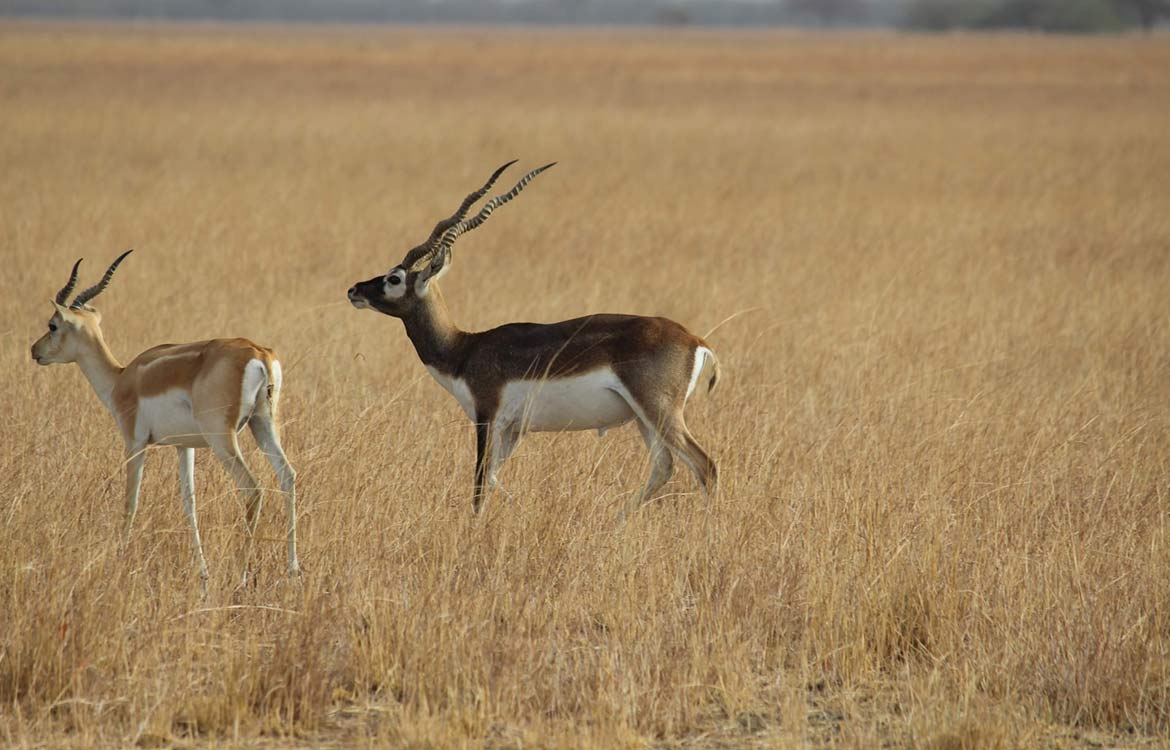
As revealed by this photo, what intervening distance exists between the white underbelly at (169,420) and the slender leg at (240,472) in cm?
8

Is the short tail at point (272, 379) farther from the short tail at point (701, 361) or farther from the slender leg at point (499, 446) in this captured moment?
the short tail at point (701, 361)

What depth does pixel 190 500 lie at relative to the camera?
5.16m

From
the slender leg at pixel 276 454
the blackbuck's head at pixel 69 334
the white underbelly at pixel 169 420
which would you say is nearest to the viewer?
the white underbelly at pixel 169 420

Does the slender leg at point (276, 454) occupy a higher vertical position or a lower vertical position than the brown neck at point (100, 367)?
lower

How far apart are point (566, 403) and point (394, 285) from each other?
0.94 metres

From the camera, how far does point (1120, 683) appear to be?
4.28m

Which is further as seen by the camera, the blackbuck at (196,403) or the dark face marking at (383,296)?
the dark face marking at (383,296)

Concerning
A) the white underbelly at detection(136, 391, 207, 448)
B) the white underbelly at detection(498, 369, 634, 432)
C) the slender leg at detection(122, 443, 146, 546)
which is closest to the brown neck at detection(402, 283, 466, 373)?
the white underbelly at detection(498, 369, 634, 432)

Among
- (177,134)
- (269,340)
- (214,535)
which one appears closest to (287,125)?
(177,134)

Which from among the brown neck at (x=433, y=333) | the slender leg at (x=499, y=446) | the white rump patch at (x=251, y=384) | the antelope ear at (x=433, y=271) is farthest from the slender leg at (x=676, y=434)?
the white rump patch at (x=251, y=384)

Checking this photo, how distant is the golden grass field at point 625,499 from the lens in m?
4.19

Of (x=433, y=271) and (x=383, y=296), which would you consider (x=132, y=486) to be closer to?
(x=383, y=296)

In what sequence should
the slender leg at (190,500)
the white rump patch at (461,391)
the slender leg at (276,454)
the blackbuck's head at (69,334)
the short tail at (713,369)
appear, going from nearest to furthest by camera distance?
1. the slender leg at (190,500)
2. the slender leg at (276,454)
3. the blackbuck's head at (69,334)
4. the short tail at (713,369)
5. the white rump patch at (461,391)

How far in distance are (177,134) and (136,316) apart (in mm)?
13098
